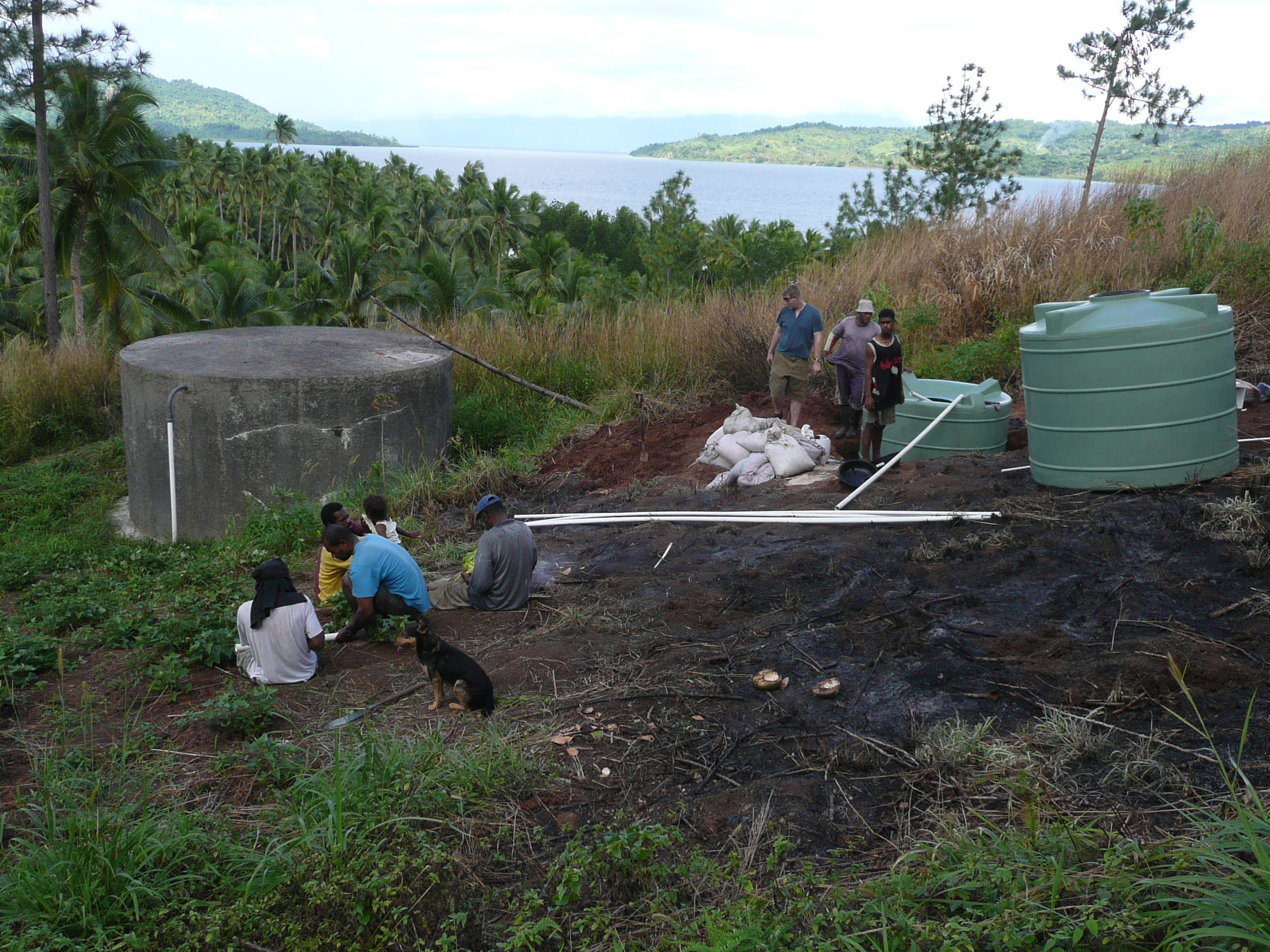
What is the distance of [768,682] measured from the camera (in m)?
4.64

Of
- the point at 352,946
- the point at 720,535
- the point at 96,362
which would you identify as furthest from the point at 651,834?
the point at 96,362

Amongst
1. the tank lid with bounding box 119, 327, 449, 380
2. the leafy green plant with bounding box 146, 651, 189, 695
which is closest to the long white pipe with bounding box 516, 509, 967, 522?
the leafy green plant with bounding box 146, 651, 189, 695

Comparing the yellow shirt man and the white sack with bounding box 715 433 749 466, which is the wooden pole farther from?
the yellow shirt man

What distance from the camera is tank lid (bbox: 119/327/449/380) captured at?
37.8ft

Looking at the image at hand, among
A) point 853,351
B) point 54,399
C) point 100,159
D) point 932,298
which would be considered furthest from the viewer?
point 100,159

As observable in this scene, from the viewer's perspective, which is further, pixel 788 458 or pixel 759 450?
pixel 759 450

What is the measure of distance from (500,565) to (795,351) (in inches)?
197

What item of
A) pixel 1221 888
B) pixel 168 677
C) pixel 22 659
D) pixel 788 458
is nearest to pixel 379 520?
pixel 168 677

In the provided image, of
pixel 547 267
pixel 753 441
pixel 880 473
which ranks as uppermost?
pixel 547 267

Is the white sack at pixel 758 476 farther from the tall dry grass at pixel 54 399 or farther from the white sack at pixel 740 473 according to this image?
the tall dry grass at pixel 54 399

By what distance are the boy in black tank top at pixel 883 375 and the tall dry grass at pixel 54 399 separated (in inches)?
575

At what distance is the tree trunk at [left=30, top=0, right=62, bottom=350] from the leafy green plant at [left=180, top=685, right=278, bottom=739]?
26115 millimetres

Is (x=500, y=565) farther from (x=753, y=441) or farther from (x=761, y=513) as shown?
(x=753, y=441)

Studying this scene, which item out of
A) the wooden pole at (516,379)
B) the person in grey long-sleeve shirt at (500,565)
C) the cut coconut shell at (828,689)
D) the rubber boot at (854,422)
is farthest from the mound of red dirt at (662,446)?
the cut coconut shell at (828,689)
